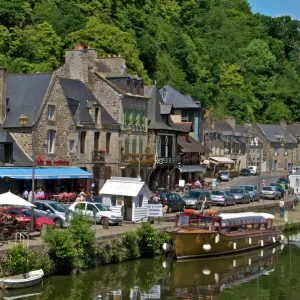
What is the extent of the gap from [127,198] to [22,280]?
567 inches

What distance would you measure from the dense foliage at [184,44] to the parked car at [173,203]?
29.4 m

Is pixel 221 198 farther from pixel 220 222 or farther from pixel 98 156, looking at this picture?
pixel 220 222

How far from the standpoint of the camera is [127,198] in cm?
4116

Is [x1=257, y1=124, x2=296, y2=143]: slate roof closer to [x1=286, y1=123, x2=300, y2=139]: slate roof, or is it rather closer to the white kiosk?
[x1=286, y1=123, x2=300, y2=139]: slate roof

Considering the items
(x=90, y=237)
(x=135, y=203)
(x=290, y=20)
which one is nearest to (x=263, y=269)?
(x=135, y=203)

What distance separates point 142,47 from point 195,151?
28.5 m

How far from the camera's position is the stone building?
106375 millimetres

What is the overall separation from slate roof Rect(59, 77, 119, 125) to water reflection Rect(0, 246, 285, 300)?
56.9 ft

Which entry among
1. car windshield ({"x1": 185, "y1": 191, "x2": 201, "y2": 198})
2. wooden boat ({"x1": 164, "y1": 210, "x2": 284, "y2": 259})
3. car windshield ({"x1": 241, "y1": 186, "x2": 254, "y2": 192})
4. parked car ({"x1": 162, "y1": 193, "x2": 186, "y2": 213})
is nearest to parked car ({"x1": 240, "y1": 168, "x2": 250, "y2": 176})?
car windshield ({"x1": 241, "y1": 186, "x2": 254, "y2": 192})

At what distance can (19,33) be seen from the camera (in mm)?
79125

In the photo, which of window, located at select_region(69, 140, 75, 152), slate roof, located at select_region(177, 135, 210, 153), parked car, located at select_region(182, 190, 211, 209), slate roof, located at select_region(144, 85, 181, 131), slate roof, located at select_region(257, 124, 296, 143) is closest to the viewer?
parked car, located at select_region(182, 190, 211, 209)

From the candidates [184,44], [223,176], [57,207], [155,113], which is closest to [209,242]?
[57,207]

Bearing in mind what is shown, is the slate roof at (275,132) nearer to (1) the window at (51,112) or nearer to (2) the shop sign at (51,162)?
(2) the shop sign at (51,162)

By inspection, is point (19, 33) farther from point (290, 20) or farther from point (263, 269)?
point (290, 20)
